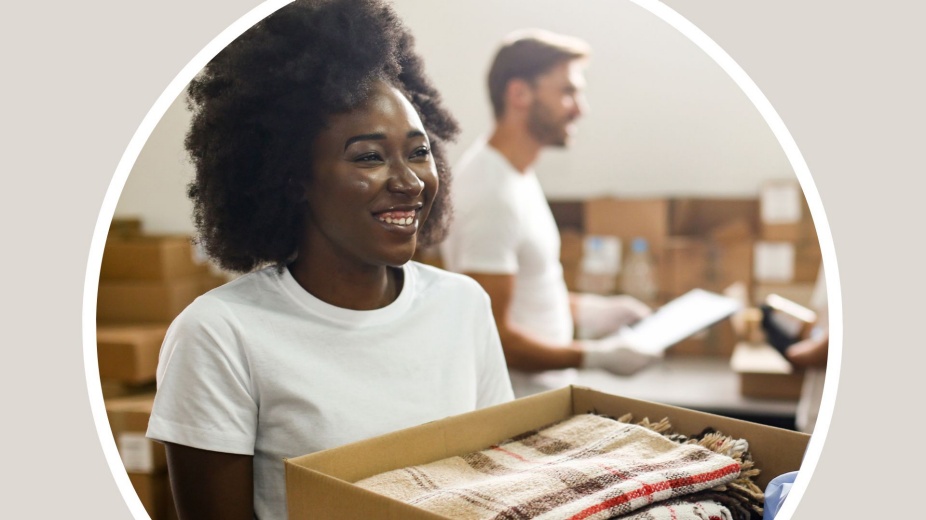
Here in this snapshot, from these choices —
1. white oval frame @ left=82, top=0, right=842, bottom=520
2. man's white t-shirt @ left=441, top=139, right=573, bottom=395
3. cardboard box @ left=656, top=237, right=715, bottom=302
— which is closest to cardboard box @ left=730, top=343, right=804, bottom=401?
cardboard box @ left=656, top=237, right=715, bottom=302

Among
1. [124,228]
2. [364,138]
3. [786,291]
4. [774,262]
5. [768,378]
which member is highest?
[364,138]

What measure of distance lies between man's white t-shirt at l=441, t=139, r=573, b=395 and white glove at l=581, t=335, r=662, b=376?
2.8 inches

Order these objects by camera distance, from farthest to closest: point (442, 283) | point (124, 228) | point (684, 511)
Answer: point (124, 228) → point (442, 283) → point (684, 511)

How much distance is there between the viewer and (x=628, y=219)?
10.9 ft

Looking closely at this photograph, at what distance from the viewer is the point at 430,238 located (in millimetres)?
1445

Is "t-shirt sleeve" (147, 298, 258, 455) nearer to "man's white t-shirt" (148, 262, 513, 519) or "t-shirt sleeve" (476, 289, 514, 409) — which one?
"man's white t-shirt" (148, 262, 513, 519)

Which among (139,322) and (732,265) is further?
(732,265)

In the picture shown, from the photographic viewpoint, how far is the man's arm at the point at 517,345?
6.34ft

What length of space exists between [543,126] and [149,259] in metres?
1.10

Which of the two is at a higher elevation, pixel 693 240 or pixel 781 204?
pixel 781 204

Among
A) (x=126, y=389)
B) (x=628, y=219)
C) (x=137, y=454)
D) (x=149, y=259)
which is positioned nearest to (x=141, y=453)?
(x=137, y=454)

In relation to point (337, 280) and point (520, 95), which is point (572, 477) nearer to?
point (337, 280)

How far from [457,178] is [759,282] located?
1763 millimetres

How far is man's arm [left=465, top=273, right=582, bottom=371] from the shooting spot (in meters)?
1.93
